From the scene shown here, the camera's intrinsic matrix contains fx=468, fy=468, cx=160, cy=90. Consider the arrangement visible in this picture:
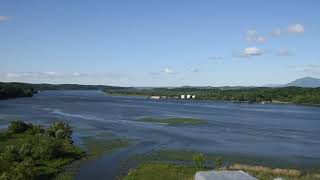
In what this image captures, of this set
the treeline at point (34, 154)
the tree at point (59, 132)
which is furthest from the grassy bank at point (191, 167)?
the tree at point (59, 132)

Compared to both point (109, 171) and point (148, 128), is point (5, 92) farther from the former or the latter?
point (109, 171)

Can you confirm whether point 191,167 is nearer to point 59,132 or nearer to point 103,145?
point 103,145

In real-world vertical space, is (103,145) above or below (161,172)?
above

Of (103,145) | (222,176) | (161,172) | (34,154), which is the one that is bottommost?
(161,172)

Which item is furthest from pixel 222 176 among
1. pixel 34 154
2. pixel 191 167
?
pixel 34 154

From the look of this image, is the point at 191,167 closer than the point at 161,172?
No

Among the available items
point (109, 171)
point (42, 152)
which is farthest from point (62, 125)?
point (109, 171)

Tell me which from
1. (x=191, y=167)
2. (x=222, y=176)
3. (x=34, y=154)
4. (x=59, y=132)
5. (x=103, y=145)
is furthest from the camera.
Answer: (x=59, y=132)

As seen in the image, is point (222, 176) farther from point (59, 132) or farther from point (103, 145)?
point (59, 132)

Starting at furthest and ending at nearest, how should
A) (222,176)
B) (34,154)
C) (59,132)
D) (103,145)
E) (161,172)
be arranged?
(59,132) < (103,145) < (34,154) < (161,172) < (222,176)

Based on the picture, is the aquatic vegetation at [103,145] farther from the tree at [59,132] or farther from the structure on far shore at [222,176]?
the structure on far shore at [222,176]
